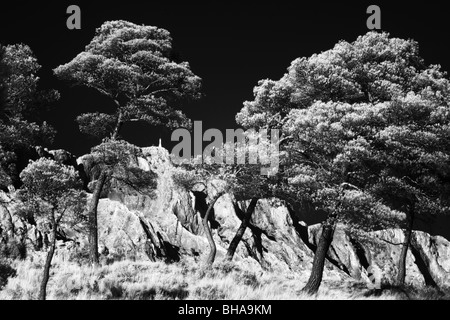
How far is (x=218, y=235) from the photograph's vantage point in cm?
8119

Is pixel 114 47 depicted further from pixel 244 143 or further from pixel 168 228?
pixel 168 228

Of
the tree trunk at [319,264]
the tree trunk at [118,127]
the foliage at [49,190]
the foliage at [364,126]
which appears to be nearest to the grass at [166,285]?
the tree trunk at [319,264]

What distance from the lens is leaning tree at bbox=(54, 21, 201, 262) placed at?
1905 cm

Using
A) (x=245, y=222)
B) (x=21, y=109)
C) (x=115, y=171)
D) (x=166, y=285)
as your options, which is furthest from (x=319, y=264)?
(x=21, y=109)

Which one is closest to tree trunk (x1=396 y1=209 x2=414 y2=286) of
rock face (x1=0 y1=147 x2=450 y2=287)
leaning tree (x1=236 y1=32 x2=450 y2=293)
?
leaning tree (x1=236 y1=32 x2=450 y2=293)

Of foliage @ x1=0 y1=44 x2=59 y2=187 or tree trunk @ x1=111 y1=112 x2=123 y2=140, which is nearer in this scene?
foliage @ x1=0 y1=44 x2=59 y2=187

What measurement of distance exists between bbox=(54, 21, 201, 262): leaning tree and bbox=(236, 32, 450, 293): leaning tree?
4.18 meters

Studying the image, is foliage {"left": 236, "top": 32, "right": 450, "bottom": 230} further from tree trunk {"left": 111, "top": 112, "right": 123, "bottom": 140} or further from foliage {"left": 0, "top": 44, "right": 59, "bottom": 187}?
foliage {"left": 0, "top": 44, "right": 59, "bottom": 187}

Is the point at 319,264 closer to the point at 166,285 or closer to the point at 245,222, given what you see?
the point at 245,222

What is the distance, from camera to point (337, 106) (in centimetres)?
1543

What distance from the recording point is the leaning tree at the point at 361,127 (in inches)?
598

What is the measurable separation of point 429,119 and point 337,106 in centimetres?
354

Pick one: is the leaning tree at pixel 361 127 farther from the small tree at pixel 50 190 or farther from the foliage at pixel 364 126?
the small tree at pixel 50 190
